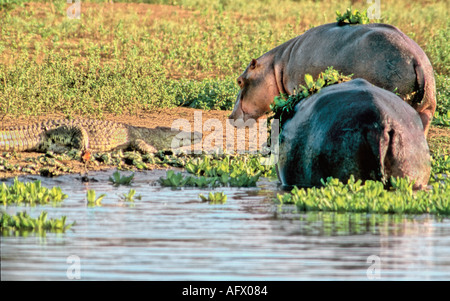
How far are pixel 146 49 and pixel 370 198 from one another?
42.0 feet

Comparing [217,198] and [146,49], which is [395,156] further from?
[146,49]

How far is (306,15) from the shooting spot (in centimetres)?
2752

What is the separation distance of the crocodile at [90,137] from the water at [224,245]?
4352 millimetres

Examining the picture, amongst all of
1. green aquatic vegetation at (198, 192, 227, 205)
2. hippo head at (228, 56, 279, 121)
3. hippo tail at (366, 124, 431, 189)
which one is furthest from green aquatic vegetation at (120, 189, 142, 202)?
hippo head at (228, 56, 279, 121)

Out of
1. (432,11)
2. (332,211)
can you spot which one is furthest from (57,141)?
(432,11)

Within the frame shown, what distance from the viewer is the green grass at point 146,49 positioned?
599 inches

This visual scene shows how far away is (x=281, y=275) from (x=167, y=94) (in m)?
11.2

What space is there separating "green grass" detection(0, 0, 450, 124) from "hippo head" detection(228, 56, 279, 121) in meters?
2.34

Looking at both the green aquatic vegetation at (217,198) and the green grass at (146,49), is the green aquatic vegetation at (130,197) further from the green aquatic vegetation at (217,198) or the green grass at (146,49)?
the green grass at (146,49)

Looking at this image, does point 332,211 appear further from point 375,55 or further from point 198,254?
point 375,55

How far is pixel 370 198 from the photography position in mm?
7789

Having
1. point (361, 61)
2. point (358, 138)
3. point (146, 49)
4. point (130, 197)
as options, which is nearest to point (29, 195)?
point (130, 197)

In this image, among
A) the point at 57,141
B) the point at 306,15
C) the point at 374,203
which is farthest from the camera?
the point at 306,15

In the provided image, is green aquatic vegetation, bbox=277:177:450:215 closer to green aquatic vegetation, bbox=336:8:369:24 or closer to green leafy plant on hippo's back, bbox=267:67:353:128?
green leafy plant on hippo's back, bbox=267:67:353:128
